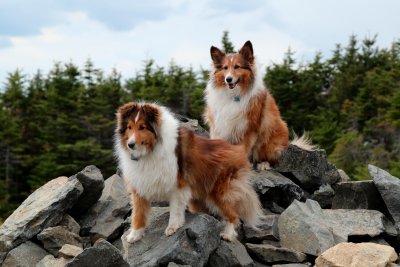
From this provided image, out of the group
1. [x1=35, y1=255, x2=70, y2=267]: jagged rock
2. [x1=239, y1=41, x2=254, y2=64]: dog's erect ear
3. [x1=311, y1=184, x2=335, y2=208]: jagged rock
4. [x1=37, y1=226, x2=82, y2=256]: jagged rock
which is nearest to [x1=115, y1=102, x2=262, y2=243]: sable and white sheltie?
[x1=35, y1=255, x2=70, y2=267]: jagged rock

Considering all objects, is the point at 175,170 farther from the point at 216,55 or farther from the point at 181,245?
the point at 216,55

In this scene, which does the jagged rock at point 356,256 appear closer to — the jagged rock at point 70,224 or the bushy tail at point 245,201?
the bushy tail at point 245,201

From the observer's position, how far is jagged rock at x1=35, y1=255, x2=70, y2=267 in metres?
6.97

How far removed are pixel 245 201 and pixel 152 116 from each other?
183cm

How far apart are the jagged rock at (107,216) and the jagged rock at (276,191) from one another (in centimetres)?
221

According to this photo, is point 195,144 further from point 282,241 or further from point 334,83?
point 334,83

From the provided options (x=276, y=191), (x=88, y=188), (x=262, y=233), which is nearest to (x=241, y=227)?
(x=262, y=233)

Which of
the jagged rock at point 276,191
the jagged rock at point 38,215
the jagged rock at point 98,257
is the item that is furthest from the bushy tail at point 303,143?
A: the jagged rock at point 98,257

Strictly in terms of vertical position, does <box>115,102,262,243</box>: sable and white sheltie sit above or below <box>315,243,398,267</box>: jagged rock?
above

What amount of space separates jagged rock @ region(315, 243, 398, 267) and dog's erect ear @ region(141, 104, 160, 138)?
259 cm

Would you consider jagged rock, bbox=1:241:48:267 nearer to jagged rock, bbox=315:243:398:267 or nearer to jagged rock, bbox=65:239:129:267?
jagged rock, bbox=65:239:129:267

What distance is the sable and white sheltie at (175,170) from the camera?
5.94m

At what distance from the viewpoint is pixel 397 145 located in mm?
27094

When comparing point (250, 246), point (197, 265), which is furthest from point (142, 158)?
point (250, 246)
